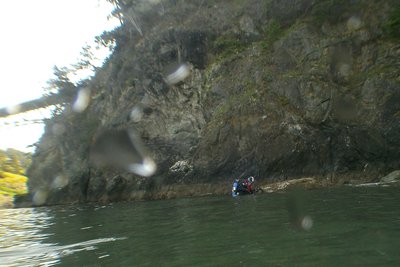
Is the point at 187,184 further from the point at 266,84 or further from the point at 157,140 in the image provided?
the point at 266,84

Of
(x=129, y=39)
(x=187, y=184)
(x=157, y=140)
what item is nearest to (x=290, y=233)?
(x=187, y=184)

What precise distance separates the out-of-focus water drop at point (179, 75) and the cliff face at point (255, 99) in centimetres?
22

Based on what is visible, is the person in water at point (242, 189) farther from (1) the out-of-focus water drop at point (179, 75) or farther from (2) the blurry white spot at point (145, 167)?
(1) the out-of-focus water drop at point (179, 75)

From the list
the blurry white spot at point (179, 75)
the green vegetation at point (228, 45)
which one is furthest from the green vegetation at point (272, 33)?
the blurry white spot at point (179, 75)

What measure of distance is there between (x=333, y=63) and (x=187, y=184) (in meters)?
13.6

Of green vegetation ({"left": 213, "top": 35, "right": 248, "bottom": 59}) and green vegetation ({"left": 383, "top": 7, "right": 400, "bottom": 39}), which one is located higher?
green vegetation ({"left": 213, "top": 35, "right": 248, "bottom": 59})

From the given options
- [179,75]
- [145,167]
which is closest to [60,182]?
[145,167]

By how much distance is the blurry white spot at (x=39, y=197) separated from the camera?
41.9 m

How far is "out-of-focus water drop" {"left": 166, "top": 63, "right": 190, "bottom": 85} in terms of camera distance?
35.0 metres

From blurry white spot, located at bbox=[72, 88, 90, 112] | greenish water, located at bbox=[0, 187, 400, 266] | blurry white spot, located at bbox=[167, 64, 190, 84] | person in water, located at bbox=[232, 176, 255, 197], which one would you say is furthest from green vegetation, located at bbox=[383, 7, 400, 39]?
blurry white spot, located at bbox=[72, 88, 90, 112]

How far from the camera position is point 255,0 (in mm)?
34750

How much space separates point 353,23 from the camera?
95.9 ft

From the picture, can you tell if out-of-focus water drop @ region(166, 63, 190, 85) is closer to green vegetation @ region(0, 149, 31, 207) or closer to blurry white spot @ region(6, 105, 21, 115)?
blurry white spot @ region(6, 105, 21, 115)

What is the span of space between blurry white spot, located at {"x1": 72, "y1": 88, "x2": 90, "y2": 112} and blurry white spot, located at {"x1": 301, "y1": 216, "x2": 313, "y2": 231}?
143ft
